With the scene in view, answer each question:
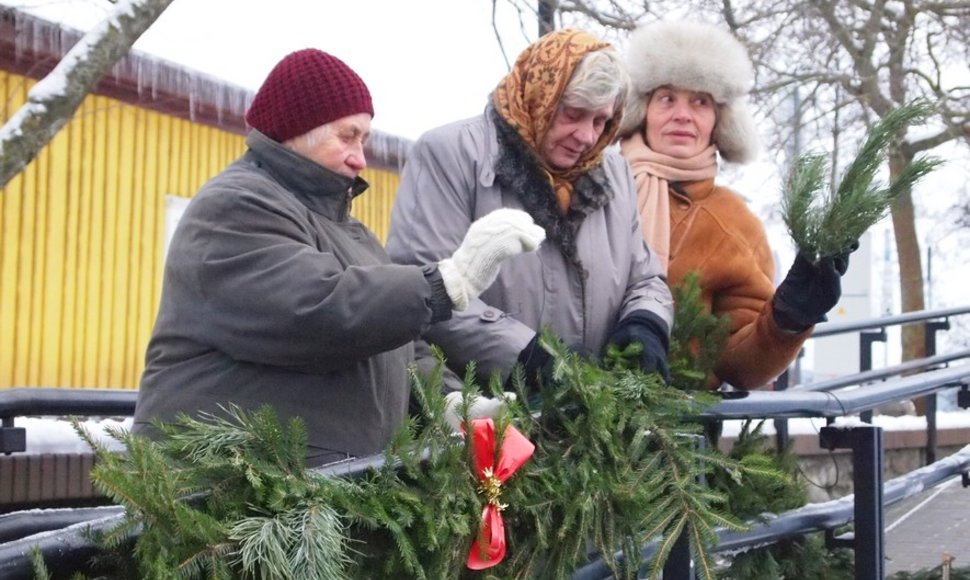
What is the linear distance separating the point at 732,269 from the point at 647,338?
2.31 feet

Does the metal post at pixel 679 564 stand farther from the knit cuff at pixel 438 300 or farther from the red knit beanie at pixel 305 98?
the red knit beanie at pixel 305 98

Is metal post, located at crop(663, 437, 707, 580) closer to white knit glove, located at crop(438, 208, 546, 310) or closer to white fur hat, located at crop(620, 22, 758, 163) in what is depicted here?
white knit glove, located at crop(438, 208, 546, 310)

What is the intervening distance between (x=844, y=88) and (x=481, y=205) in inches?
460

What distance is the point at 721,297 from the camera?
11.3 ft

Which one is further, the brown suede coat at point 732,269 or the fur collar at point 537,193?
the brown suede coat at point 732,269

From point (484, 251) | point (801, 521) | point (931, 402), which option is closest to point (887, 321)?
point (931, 402)

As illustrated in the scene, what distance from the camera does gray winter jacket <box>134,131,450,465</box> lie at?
2.16 meters

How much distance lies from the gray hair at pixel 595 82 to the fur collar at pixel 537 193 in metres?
0.16

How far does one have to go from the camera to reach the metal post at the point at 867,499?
302 cm

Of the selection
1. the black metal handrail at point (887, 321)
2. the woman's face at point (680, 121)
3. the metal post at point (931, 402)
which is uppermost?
the woman's face at point (680, 121)

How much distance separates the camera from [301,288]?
2.15m

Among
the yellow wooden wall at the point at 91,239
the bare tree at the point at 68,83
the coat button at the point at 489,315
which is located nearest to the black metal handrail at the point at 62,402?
the coat button at the point at 489,315

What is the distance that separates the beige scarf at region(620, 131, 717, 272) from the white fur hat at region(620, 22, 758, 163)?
0.08m

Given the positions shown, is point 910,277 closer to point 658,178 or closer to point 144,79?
point 144,79
